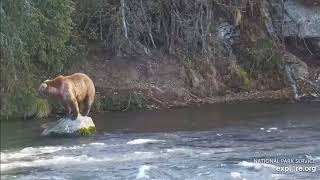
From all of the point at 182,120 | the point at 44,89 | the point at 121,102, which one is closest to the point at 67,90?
the point at 44,89

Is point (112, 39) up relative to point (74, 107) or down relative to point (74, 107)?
up

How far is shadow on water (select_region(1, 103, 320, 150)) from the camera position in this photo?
14.3 metres

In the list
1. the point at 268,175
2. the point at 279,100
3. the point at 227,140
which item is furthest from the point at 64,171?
the point at 279,100

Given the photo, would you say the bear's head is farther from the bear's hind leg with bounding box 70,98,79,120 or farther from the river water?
the river water

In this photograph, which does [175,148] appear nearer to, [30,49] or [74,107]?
[74,107]

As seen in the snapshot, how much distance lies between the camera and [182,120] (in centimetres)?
1706

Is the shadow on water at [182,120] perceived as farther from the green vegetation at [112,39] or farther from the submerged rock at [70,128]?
the green vegetation at [112,39]

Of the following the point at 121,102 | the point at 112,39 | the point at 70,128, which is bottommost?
the point at 121,102

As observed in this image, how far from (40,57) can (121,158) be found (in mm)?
6579

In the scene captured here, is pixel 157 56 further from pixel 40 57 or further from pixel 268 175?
pixel 268 175

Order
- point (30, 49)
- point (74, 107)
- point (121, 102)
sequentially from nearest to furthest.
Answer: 1. point (74, 107)
2. point (30, 49)
3. point (121, 102)

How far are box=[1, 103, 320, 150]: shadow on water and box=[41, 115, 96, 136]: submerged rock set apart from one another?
0.24 metres

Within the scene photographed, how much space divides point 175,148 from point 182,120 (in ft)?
13.6

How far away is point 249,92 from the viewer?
21891 millimetres
